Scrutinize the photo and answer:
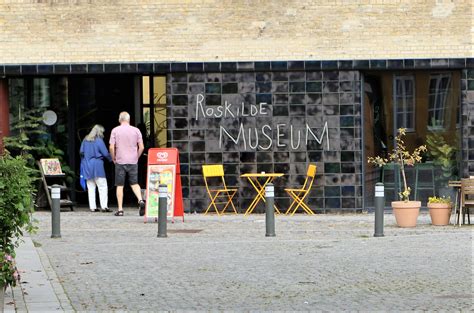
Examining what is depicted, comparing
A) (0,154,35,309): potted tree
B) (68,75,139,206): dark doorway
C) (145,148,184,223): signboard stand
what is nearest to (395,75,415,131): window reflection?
(145,148,184,223): signboard stand

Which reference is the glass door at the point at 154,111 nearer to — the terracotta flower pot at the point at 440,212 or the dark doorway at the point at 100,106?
the dark doorway at the point at 100,106

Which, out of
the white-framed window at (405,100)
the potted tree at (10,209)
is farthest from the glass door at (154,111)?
the potted tree at (10,209)

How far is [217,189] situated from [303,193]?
1756 mm

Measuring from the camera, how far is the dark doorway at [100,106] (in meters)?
24.0

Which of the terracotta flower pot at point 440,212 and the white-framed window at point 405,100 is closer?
the terracotta flower pot at point 440,212

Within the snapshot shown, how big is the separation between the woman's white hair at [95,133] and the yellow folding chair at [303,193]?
165 inches

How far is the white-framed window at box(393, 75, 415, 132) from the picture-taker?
22.4 meters

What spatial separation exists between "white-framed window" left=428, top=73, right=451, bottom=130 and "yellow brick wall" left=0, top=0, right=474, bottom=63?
74cm

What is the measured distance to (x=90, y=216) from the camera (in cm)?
2169

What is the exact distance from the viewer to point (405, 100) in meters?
22.5

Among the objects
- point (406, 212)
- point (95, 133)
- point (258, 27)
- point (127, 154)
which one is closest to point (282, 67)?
point (258, 27)

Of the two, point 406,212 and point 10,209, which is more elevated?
point 10,209

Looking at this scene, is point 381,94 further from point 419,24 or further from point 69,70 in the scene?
point 69,70

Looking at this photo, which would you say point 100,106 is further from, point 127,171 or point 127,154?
point 127,171
